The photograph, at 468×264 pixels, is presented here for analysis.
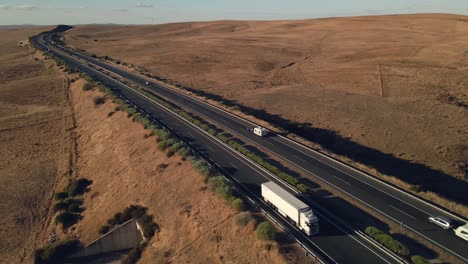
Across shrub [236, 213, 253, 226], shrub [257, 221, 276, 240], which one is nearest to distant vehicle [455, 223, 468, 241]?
shrub [257, 221, 276, 240]

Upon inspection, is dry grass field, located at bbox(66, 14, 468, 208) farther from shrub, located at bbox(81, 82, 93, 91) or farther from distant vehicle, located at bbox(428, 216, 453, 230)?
shrub, located at bbox(81, 82, 93, 91)

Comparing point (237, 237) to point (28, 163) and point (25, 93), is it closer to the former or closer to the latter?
point (28, 163)

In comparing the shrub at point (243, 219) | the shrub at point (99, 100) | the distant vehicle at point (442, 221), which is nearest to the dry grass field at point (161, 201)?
the shrub at point (243, 219)

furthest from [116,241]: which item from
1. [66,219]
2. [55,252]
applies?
[66,219]

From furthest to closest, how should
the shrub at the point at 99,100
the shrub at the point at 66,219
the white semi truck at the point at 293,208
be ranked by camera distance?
the shrub at the point at 99,100 < the shrub at the point at 66,219 < the white semi truck at the point at 293,208

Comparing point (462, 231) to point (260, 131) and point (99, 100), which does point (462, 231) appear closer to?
point (260, 131)

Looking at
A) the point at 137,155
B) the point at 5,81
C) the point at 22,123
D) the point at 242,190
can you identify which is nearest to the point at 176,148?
the point at 137,155

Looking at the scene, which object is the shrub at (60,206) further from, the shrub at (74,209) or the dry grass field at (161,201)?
the dry grass field at (161,201)
